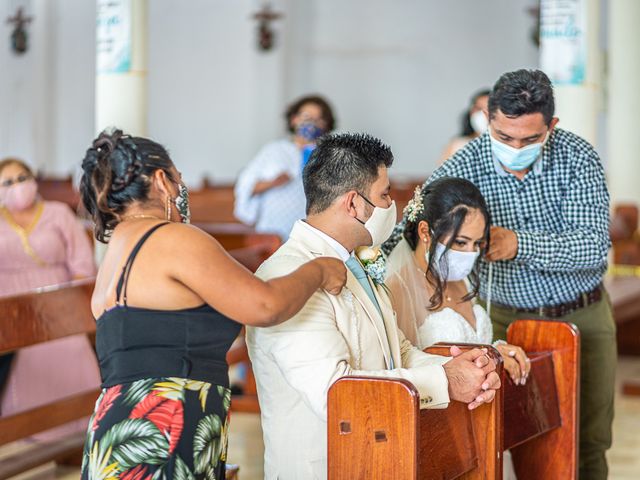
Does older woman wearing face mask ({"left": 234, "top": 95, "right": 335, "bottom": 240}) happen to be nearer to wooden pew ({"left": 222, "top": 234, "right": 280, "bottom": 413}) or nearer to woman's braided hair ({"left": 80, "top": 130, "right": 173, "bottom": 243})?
wooden pew ({"left": 222, "top": 234, "right": 280, "bottom": 413})

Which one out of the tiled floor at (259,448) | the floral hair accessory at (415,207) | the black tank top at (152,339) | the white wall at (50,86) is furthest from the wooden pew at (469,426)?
the white wall at (50,86)

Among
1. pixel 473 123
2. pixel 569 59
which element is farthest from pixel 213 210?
pixel 569 59

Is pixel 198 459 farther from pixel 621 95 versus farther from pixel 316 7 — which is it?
pixel 316 7

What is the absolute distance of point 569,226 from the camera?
3596 millimetres

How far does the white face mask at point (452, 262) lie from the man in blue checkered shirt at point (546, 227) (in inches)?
5.2

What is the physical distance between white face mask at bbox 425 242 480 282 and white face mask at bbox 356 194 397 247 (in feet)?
1.97

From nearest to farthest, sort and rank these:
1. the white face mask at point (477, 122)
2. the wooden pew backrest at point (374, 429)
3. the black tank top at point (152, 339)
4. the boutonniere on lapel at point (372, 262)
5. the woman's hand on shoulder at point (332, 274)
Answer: the wooden pew backrest at point (374, 429) → the black tank top at point (152, 339) → the woman's hand on shoulder at point (332, 274) → the boutonniere on lapel at point (372, 262) → the white face mask at point (477, 122)

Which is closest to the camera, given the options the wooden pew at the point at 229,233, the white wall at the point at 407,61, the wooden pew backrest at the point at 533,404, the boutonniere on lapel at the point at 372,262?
the boutonniere on lapel at the point at 372,262

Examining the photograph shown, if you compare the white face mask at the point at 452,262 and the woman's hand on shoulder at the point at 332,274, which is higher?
the woman's hand on shoulder at the point at 332,274

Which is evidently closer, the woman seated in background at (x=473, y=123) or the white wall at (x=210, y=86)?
the woman seated in background at (x=473, y=123)

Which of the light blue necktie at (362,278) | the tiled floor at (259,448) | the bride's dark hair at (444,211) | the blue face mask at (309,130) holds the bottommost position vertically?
the tiled floor at (259,448)

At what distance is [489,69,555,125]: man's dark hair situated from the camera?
10.8 feet

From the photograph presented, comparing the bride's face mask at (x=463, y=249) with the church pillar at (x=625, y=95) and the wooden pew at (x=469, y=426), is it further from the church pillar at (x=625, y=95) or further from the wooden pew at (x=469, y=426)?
the church pillar at (x=625, y=95)

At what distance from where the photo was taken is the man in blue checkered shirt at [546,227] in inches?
132
